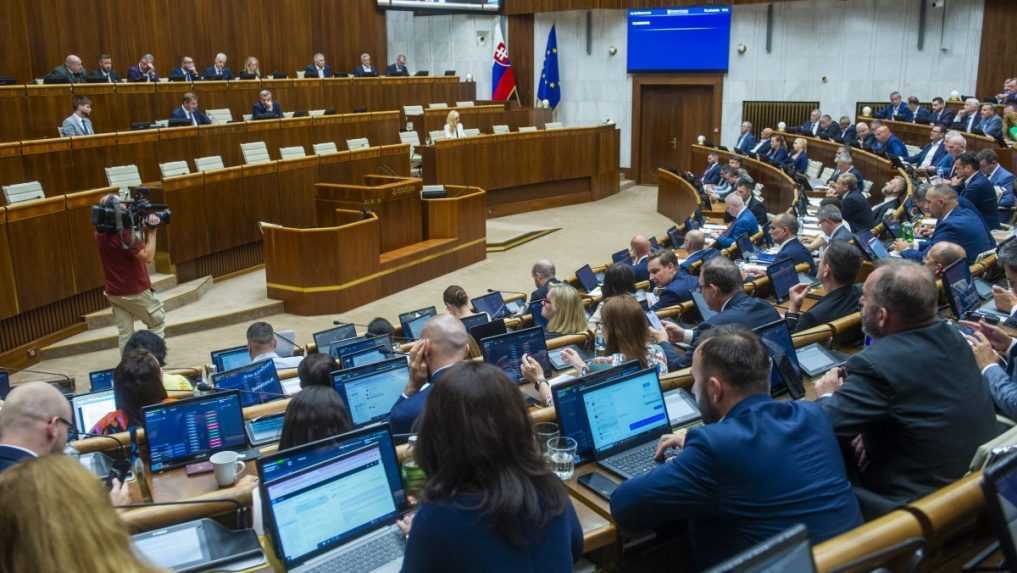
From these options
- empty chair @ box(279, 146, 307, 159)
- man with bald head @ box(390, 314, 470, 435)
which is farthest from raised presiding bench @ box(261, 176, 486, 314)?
man with bald head @ box(390, 314, 470, 435)

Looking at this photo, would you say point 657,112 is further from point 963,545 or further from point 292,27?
point 963,545

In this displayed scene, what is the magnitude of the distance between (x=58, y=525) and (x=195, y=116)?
33.2ft

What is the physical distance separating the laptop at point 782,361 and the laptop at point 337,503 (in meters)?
1.58

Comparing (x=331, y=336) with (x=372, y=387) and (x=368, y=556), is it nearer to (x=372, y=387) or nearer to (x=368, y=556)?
(x=372, y=387)

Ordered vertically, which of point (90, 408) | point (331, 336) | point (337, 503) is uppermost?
point (337, 503)

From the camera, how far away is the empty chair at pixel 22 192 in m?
7.60

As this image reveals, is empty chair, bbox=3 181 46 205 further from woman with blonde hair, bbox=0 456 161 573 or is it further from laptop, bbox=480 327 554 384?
woman with blonde hair, bbox=0 456 161 573

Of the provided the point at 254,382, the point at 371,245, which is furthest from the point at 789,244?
the point at 371,245

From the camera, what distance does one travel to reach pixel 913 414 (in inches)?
97.2

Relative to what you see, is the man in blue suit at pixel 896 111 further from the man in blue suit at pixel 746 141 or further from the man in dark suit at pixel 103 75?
the man in dark suit at pixel 103 75

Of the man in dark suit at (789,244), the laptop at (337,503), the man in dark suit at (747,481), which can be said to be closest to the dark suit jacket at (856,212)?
the man in dark suit at (789,244)

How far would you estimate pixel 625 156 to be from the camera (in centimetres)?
1877

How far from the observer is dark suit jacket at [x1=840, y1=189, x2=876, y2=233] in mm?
8086

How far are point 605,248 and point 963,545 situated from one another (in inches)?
391
